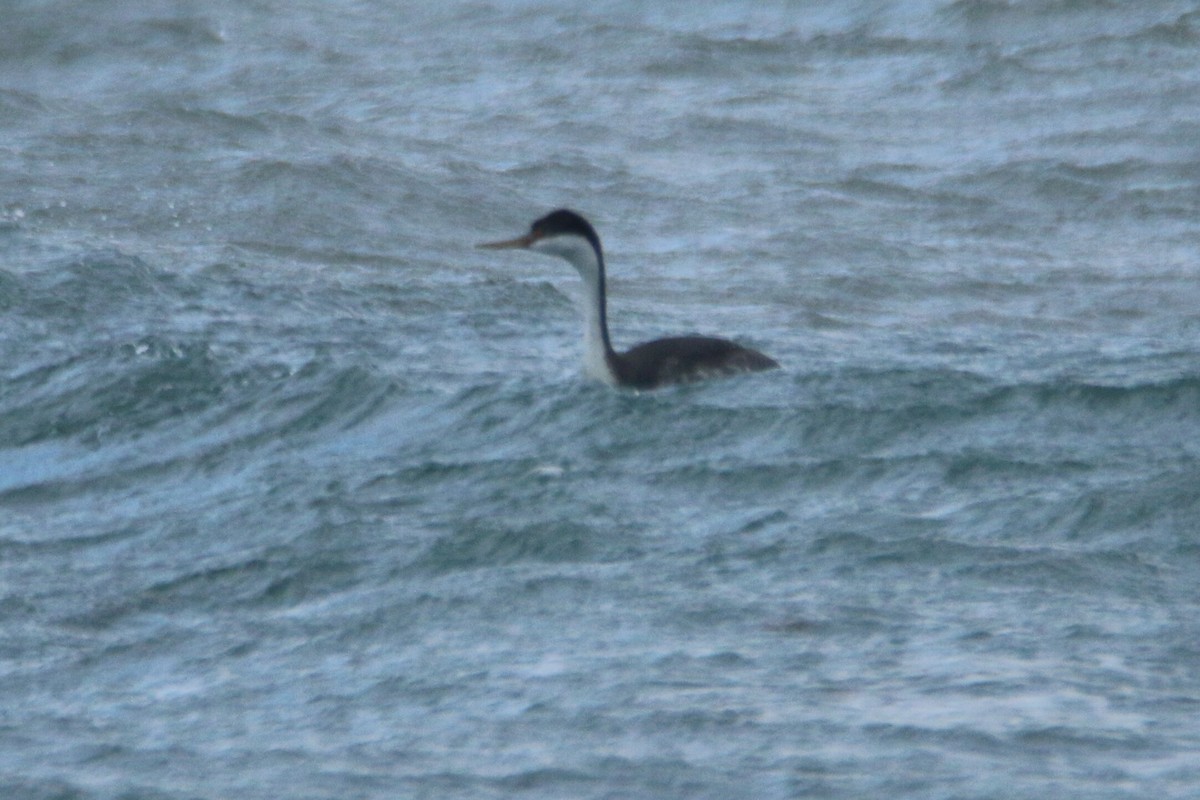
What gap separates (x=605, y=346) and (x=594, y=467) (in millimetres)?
1469

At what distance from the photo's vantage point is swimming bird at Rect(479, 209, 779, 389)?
35.1 feet

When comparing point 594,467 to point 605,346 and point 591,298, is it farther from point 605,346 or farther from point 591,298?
point 591,298

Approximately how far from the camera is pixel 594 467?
9422 mm

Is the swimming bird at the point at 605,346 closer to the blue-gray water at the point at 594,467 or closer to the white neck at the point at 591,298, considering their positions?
the white neck at the point at 591,298

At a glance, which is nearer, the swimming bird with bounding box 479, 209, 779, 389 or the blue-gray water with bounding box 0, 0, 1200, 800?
the blue-gray water with bounding box 0, 0, 1200, 800

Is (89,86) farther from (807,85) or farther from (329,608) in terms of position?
(329,608)

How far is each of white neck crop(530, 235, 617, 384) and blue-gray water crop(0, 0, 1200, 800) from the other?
19cm

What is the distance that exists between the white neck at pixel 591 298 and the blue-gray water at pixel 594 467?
185mm

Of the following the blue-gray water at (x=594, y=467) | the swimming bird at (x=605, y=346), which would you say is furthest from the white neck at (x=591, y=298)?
the blue-gray water at (x=594, y=467)

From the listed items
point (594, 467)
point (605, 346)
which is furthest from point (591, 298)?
point (594, 467)

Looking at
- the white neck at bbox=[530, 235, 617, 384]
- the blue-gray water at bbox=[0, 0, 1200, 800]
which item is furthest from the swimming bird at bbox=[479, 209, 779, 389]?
the blue-gray water at bbox=[0, 0, 1200, 800]

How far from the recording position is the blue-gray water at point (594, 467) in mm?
6246

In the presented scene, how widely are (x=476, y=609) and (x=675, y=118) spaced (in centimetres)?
1544

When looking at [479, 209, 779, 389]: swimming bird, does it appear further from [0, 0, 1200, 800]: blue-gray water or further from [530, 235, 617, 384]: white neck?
[0, 0, 1200, 800]: blue-gray water
